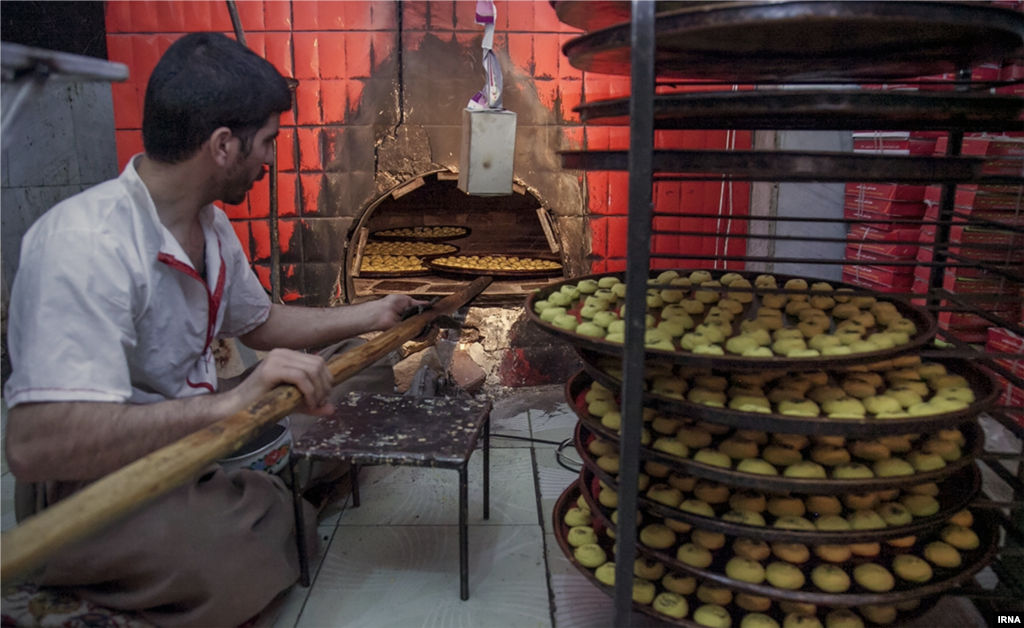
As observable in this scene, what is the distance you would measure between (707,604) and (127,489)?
1.48 metres

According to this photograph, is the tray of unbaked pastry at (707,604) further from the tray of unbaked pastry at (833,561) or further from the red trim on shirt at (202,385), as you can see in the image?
the red trim on shirt at (202,385)

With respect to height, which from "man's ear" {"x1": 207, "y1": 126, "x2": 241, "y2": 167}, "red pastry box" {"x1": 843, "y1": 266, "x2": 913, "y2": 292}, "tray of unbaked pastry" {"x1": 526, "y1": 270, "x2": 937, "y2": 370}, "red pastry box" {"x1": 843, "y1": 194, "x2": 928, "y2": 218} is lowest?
"red pastry box" {"x1": 843, "y1": 266, "x2": 913, "y2": 292}

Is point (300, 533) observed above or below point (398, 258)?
below

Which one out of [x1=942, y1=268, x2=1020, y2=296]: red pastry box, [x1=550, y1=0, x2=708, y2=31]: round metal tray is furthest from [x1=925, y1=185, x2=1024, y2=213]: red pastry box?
[x1=550, y1=0, x2=708, y2=31]: round metal tray

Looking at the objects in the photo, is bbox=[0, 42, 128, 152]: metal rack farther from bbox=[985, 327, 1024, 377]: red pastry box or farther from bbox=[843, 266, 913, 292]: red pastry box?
bbox=[843, 266, 913, 292]: red pastry box

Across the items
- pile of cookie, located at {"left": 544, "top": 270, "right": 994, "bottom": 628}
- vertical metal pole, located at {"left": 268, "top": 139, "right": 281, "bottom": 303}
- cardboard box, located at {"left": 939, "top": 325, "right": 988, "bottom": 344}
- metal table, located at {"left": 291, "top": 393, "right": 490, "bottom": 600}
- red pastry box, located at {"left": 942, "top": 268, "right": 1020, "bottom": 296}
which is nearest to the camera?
pile of cookie, located at {"left": 544, "top": 270, "right": 994, "bottom": 628}

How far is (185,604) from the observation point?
6.08 feet

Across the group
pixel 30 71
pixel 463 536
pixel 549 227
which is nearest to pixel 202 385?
pixel 463 536

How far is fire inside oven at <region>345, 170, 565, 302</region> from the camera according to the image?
13.6 ft

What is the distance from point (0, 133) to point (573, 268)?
10.9ft

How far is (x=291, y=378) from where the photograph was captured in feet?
4.96

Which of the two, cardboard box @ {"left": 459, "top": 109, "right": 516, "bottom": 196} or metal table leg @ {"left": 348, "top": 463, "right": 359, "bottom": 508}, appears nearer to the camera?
metal table leg @ {"left": 348, "top": 463, "right": 359, "bottom": 508}

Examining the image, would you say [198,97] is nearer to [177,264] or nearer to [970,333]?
[177,264]

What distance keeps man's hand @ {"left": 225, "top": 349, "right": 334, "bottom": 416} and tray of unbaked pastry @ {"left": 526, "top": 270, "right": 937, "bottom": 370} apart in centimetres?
67
